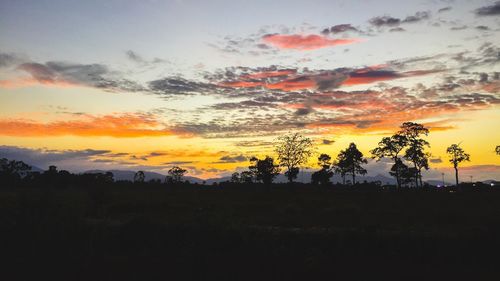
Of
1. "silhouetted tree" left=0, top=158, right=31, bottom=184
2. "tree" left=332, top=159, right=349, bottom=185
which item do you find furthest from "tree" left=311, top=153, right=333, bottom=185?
"silhouetted tree" left=0, top=158, right=31, bottom=184

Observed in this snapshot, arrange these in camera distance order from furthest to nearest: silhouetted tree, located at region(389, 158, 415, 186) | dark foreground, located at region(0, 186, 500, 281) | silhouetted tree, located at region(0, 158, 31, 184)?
silhouetted tree, located at region(0, 158, 31, 184)
silhouetted tree, located at region(389, 158, 415, 186)
dark foreground, located at region(0, 186, 500, 281)

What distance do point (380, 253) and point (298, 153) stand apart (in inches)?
2581

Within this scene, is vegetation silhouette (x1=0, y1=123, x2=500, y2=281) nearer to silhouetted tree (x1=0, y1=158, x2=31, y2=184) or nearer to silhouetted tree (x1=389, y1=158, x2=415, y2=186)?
silhouetted tree (x1=389, y1=158, x2=415, y2=186)

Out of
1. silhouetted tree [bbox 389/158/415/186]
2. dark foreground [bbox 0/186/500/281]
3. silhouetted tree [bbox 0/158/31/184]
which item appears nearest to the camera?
dark foreground [bbox 0/186/500/281]

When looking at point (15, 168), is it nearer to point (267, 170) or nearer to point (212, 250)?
point (267, 170)

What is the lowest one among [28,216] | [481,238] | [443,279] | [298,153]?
[443,279]

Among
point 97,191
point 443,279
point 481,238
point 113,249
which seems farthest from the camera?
point 97,191

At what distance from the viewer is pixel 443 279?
1535 centimetres

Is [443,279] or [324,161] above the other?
[324,161]

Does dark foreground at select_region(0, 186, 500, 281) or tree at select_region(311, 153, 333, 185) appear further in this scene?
tree at select_region(311, 153, 333, 185)

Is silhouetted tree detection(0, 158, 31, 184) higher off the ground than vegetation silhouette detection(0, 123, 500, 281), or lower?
higher

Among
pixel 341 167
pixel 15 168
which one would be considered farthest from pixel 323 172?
pixel 15 168

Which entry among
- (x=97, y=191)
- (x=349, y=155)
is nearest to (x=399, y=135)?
(x=349, y=155)

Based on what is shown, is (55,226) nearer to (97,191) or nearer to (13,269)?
(13,269)
